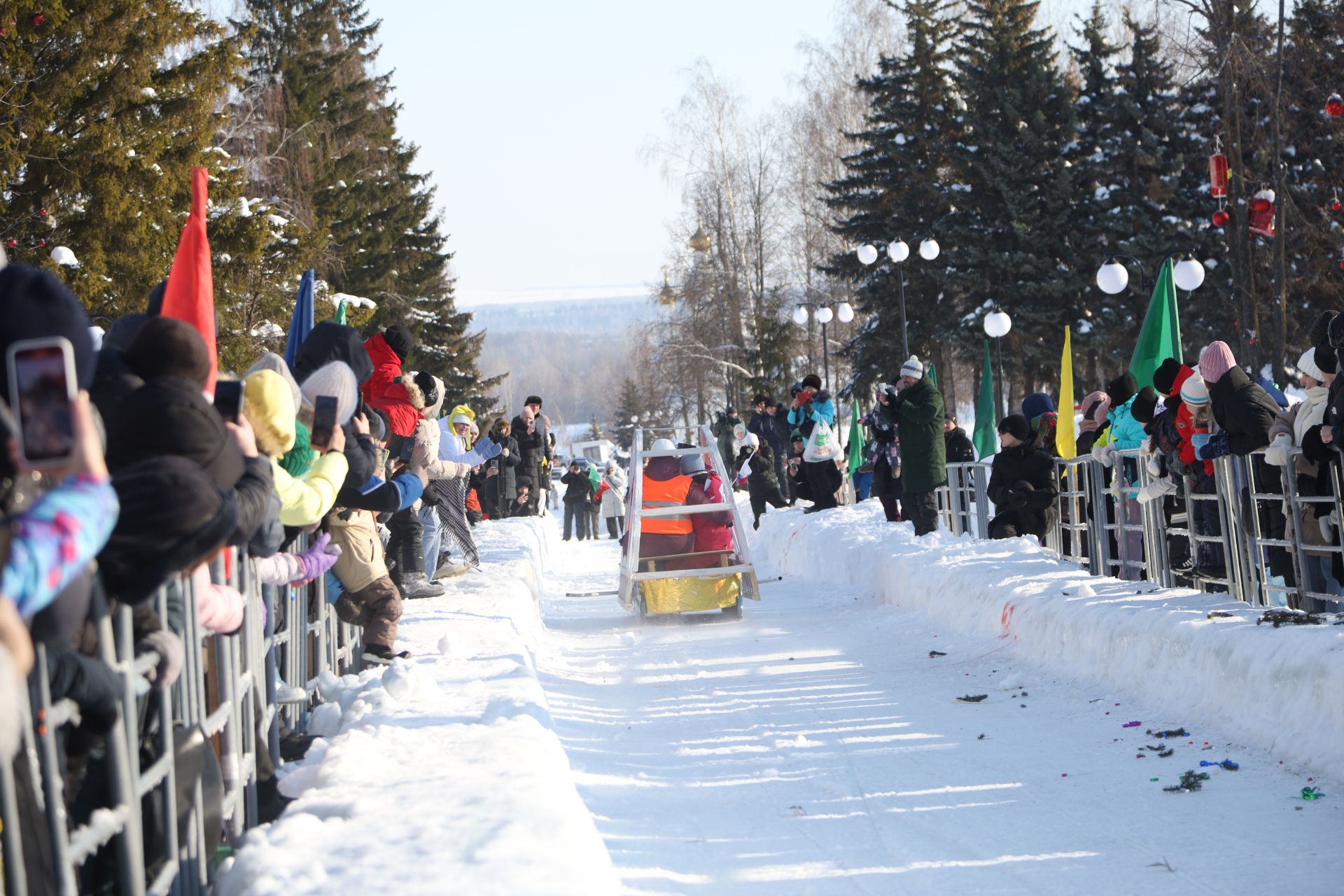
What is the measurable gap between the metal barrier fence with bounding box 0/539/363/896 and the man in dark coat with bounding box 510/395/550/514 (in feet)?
50.6

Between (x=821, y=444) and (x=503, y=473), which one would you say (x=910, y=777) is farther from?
(x=503, y=473)

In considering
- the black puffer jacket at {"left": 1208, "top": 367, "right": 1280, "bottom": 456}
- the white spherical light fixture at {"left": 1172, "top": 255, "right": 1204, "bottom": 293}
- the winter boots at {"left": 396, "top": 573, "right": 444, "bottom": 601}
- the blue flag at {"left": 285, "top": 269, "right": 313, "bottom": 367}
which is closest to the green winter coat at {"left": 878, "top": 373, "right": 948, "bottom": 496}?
the black puffer jacket at {"left": 1208, "top": 367, "right": 1280, "bottom": 456}

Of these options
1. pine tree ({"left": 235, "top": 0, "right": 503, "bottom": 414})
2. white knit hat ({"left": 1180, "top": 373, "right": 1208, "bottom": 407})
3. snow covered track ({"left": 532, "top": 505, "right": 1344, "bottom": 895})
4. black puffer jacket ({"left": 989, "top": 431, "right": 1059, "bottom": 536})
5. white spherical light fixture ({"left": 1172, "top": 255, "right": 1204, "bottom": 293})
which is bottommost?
snow covered track ({"left": 532, "top": 505, "right": 1344, "bottom": 895})

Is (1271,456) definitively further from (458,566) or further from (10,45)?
(10,45)

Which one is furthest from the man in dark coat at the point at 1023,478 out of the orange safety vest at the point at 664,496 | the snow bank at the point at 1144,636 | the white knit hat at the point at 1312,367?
the white knit hat at the point at 1312,367

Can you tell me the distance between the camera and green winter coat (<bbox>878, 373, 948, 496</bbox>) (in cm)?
1198

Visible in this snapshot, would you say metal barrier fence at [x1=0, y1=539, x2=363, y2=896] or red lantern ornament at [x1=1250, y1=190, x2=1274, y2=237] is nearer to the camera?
metal barrier fence at [x1=0, y1=539, x2=363, y2=896]

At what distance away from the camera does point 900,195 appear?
3488 cm

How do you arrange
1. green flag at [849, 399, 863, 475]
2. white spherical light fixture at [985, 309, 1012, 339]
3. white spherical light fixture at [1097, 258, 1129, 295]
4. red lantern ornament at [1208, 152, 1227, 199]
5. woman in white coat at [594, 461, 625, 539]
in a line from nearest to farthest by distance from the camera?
white spherical light fixture at [1097, 258, 1129, 295] < white spherical light fixture at [985, 309, 1012, 339] < red lantern ornament at [1208, 152, 1227, 199] < green flag at [849, 399, 863, 475] < woman in white coat at [594, 461, 625, 539]

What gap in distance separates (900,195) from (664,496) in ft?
82.3

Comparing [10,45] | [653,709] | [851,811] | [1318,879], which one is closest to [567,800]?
[851,811]

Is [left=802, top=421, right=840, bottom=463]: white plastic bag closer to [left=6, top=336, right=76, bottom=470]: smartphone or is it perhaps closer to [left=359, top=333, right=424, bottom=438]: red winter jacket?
[left=359, top=333, right=424, bottom=438]: red winter jacket

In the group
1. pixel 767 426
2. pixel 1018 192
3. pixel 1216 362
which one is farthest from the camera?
pixel 1018 192

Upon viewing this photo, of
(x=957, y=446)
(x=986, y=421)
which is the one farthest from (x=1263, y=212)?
(x=957, y=446)
